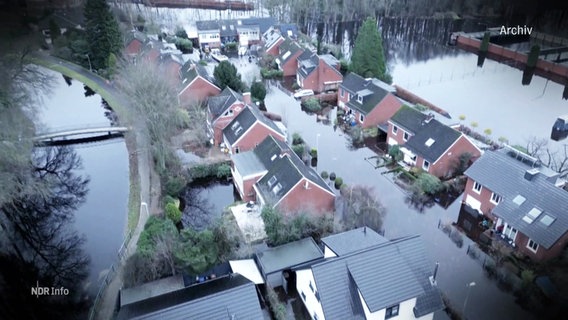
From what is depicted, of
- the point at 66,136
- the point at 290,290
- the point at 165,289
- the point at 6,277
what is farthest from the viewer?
the point at 66,136

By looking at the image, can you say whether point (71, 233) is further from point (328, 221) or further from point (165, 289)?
point (328, 221)

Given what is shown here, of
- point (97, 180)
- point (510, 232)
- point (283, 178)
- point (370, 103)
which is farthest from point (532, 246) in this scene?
point (97, 180)

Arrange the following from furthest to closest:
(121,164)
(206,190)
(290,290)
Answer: (121,164), (206,190), (290,290)

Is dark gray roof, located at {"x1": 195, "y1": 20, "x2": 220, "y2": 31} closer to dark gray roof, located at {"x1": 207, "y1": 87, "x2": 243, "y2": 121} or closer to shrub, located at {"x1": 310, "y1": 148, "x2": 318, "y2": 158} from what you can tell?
dark gray roof, located at {"x1": 207, "y1": 87, "x2": 243, "y2": 121}

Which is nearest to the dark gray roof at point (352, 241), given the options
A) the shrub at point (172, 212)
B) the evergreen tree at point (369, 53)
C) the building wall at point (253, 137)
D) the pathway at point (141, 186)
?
the shrub at point (172, 212)

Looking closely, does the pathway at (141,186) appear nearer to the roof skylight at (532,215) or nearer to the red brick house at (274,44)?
the red brick house at (274,44)

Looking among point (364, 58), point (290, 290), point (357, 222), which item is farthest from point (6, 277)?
point (364, 58)
